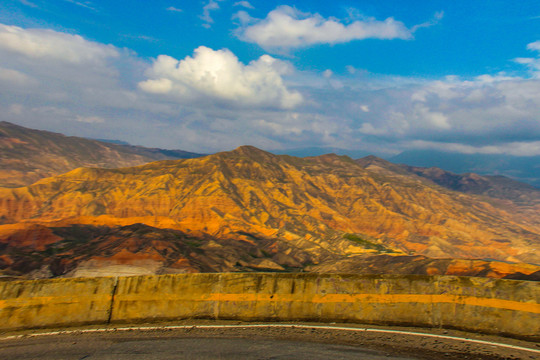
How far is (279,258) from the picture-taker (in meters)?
86.3

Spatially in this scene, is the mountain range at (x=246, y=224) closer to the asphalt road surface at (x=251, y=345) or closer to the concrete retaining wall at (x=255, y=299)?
the concrete retaining wall at (x=255, y=299)

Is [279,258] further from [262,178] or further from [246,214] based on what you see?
[262,178]

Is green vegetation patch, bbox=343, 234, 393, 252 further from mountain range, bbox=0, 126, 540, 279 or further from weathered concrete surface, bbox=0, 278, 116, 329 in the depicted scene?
weathered concrete surface, bbox=0, 278, 116, 329

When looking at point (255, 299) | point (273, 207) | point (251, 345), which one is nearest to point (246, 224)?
point (273, 207)

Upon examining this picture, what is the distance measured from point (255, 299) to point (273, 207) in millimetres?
112553

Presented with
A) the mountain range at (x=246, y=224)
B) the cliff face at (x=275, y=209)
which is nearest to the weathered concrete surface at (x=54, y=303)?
the mountain range at (x=246, y=224)

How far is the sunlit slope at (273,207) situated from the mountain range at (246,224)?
1.42 ft

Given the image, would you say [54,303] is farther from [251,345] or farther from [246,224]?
[246,224]

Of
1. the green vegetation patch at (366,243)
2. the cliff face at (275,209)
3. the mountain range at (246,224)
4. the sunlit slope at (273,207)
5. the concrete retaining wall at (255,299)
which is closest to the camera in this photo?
the concrete retaining wall at (255,299)

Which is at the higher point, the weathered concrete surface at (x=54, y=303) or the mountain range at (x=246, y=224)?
the weathered concrete surface at (x=54, y=303)

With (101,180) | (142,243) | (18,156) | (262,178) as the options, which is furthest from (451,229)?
(18,156)

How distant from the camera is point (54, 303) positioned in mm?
12016

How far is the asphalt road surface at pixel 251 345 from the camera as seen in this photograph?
8.95 metres

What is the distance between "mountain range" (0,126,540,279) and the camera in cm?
6956
